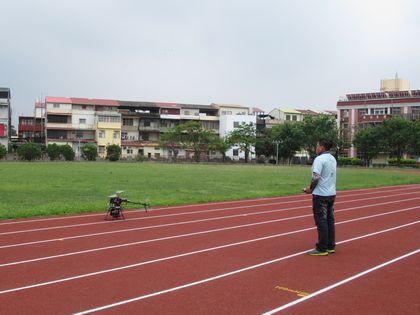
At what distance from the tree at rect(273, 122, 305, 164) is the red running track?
60028 millimetres

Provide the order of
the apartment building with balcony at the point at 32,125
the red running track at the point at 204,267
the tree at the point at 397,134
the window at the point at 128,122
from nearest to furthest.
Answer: the red running track at the point at 204,267 < the tree at the point at 397,134 < the window at the point at 128,122 < the apartment building with balcony at the point at 32,125

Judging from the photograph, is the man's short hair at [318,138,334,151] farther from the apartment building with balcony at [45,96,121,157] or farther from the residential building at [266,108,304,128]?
the residential building at [266,108,304,128]

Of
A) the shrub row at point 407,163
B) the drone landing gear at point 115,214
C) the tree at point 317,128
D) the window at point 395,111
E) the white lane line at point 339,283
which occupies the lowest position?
the white lane line at point 339,283

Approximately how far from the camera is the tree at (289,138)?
70500 mm

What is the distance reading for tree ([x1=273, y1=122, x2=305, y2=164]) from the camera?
231ft

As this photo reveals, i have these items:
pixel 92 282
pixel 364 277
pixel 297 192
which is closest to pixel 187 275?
pixel 92 282

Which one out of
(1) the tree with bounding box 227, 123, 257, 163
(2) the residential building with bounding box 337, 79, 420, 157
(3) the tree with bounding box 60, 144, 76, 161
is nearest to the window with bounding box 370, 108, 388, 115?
(2) the residential building with bounding box 337, 79, 420, 157

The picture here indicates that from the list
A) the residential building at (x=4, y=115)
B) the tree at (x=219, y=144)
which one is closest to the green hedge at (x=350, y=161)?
the tree at (x=219, y=144)

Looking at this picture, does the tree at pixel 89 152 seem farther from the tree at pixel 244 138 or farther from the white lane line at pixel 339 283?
the white lane line at pixel 339 283

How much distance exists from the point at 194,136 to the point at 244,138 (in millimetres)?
8324

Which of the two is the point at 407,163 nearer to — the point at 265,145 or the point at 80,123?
the point at 265,145

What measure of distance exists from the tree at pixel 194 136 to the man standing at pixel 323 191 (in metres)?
69.0

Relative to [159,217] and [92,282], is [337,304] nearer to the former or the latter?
[92,282]

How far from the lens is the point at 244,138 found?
78.8 meters
